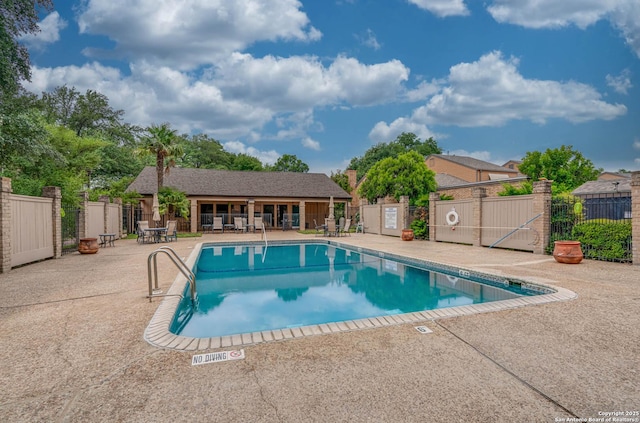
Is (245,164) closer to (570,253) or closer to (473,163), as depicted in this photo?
(473,163)

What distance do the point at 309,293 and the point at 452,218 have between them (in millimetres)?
9770

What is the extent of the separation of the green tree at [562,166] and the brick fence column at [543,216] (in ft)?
61.3

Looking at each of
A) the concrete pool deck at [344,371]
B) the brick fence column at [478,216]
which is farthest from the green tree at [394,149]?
the concrete pool deck at [344,371]

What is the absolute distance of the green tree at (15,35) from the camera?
9852 millimetres

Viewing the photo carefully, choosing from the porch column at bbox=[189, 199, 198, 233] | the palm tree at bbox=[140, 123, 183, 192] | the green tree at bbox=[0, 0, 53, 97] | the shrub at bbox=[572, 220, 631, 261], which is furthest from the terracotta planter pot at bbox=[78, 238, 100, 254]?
the shrub at bbox=[572, 220, 631, 261]

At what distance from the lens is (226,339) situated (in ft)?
12.1

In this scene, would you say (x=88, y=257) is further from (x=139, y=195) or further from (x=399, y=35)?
(x=399, y=35)

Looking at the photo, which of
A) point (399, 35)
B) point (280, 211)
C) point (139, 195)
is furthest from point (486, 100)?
point (139, 195)

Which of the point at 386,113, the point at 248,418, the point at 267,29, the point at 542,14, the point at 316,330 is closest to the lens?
the point at 248,418

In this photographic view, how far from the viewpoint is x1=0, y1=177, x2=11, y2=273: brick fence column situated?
25.8 feet

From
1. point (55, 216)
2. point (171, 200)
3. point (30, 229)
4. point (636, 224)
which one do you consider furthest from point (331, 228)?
point (30, 229)

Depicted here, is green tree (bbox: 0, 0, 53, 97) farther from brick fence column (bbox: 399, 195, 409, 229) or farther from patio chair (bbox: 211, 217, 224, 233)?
brick fence column (bbox: 399, 195, 409, 229)

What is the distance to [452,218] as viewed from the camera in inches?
593

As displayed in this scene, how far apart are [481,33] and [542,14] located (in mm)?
5903
